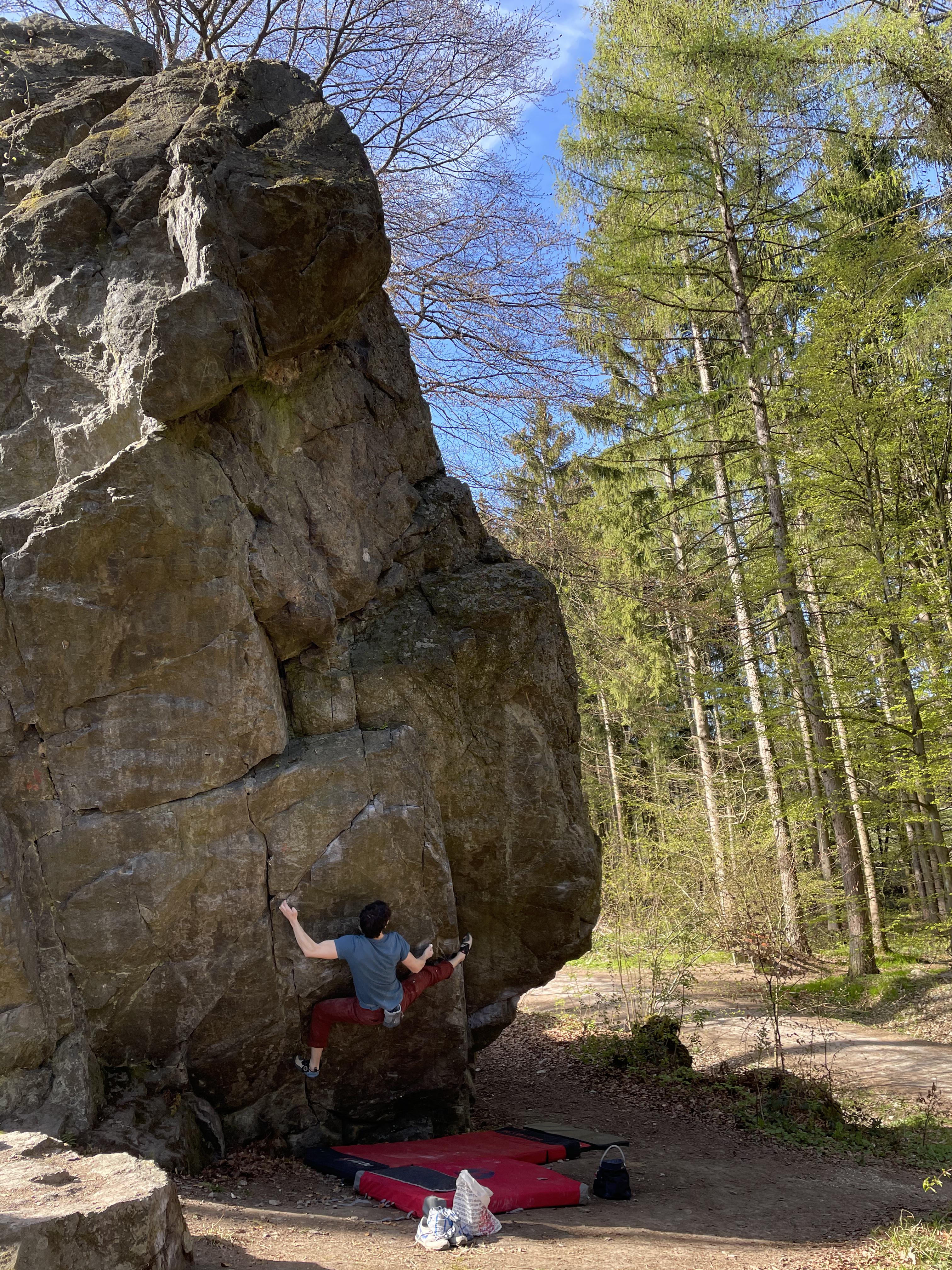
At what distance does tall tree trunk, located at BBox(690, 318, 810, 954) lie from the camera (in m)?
12.4

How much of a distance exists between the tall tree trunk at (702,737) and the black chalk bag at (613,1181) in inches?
201

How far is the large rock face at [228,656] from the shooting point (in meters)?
5.39

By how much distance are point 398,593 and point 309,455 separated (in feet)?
3.95

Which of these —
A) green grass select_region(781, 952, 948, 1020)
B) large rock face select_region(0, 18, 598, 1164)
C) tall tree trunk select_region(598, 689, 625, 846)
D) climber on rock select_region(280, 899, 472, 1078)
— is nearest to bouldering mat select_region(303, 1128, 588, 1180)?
large rock face select_region(0, 18, 598, 1164)

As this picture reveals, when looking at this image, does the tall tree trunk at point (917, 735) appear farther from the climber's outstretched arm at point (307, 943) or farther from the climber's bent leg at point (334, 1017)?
the climber's outstretched arm at point (307, 943)

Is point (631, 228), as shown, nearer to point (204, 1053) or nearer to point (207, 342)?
point (207, 342)

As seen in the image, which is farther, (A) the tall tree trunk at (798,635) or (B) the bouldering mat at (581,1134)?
(A) the tall tree trunk at (798,635)

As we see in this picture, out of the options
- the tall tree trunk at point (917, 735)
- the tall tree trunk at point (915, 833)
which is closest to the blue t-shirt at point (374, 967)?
the tall tree trunk at point (915, 833)

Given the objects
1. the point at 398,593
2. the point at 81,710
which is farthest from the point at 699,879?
the point at 81,710

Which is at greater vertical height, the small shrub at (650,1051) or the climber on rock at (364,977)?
the climber on rock at (364,977)

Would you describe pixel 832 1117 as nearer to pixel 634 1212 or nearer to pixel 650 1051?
pixel 650 1051

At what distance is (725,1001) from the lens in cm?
1184

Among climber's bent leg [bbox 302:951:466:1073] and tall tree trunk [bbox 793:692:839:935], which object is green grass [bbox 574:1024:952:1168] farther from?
tall tree trunk [bbox 793:692:839:935]

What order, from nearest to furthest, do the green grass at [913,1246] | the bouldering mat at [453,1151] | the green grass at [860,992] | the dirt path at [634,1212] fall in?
the dirt path at [634,1212] < the green grass at [913,1246] < the bouldering mat at [453,1151] < the green grass at [860,992]
